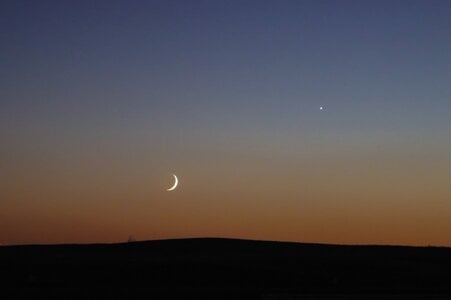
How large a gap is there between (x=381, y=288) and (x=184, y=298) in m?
10.6

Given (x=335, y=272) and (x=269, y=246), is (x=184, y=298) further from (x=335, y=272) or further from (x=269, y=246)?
(x=269, y=246)

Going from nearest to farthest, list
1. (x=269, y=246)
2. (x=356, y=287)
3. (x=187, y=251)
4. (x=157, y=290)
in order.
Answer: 1. (x=157, y=290)
2. (x=356, y=287)
3. (x=187, y=251)
4. (x=269, y=246)

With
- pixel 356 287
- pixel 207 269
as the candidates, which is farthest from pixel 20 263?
pixel 356 287

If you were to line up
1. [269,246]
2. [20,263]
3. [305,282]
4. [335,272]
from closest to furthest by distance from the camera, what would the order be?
[305,282]
[335,272]
[20,263]
[269,246]

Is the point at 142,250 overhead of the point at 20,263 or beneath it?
overhead

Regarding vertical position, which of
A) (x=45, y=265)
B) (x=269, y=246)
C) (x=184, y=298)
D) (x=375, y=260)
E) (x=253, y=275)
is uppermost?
(x=269, y=246)

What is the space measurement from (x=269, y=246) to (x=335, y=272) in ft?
96.2

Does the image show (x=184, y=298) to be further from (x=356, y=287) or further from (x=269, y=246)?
(x=269, y=246)

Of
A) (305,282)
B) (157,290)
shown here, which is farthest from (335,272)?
(157,290)

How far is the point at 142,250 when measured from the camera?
68062mm

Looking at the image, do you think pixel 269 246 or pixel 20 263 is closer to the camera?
pixel 20 263

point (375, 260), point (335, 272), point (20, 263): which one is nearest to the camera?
point (335, 272)

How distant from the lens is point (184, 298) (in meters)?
33.3

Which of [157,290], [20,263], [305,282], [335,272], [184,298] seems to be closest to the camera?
[184,298]
